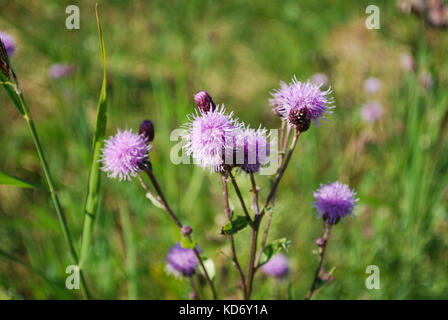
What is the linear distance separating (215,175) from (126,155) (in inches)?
52.1

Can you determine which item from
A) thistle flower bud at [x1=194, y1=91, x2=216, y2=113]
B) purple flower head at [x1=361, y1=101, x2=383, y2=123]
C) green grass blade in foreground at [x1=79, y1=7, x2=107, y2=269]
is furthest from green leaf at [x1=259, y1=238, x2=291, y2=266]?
purple flower head at [x1=361, y1=101, x2=383, y2=123]

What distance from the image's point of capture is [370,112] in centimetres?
257

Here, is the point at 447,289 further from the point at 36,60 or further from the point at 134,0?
the point at 36,60

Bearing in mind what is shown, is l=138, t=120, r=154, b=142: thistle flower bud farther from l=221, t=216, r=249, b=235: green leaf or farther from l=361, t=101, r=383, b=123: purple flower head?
l=361, t=101, r=383, b=123: purple flower head

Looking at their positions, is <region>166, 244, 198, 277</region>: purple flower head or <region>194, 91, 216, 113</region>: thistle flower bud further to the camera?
<region>166, 244, 198, 277</region>: purple flower head

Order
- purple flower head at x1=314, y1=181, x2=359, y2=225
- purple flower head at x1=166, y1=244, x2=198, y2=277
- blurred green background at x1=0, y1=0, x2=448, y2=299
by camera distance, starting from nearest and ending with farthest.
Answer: purple flower head at x1=314, y1=181, x2=359, y2=225
purple flower head at x1=166, y1=244, x2=198, y2=277
blurred green background at x1=0, y1=0, x2=448, y2=299

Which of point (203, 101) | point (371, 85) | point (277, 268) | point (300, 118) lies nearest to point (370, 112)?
point (371, 85)

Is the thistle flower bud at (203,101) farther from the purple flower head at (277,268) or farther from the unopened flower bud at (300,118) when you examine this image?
the purple flower head at (277,268)

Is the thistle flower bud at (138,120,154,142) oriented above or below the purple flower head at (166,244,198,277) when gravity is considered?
above

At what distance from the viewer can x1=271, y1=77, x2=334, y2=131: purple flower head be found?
1036 mm

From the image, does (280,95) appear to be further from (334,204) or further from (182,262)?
(182,262)

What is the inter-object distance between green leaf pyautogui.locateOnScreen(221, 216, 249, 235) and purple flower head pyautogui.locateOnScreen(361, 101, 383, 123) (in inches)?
71.9
